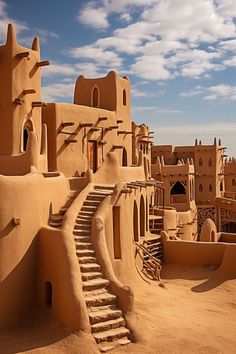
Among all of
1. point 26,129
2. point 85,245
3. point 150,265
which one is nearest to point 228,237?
point 150,265

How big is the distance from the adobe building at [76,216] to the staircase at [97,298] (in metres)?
0.03

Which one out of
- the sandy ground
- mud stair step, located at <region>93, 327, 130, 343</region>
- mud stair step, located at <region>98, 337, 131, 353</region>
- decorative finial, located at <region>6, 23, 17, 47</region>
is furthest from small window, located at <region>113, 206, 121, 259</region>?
decorative finial, located at <region>6, 23, 17, 47</region>

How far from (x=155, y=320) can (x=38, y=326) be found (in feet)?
10.4

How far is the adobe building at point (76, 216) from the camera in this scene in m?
11.4

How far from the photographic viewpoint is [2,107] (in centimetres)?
1794

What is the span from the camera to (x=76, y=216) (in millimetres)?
13961

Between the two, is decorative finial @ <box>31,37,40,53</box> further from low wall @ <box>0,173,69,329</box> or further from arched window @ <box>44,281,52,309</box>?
arched window @ <box>44,281,52,309</box>

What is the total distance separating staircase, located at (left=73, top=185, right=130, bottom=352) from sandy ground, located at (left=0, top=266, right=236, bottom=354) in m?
0.35

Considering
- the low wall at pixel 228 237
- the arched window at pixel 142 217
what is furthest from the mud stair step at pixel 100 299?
the low wall at pixel 228 237

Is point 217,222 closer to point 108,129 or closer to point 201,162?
point 201,162

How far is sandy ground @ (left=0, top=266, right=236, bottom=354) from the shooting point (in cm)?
1026

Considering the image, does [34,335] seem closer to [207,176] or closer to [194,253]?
[194,253]

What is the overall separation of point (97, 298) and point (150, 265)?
314 inches

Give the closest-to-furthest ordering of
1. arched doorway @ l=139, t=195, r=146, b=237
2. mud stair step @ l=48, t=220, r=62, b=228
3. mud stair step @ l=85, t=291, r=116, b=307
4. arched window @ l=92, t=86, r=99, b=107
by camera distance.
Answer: mud stair step @ l=85, t=291, r=116, b=307
mud stair step @ l=48, t=220, r=62, b=228
arched doorway @ l=139, t=195, r=146, b=237
arched window @ l=92, t=86, r=99, b=107
